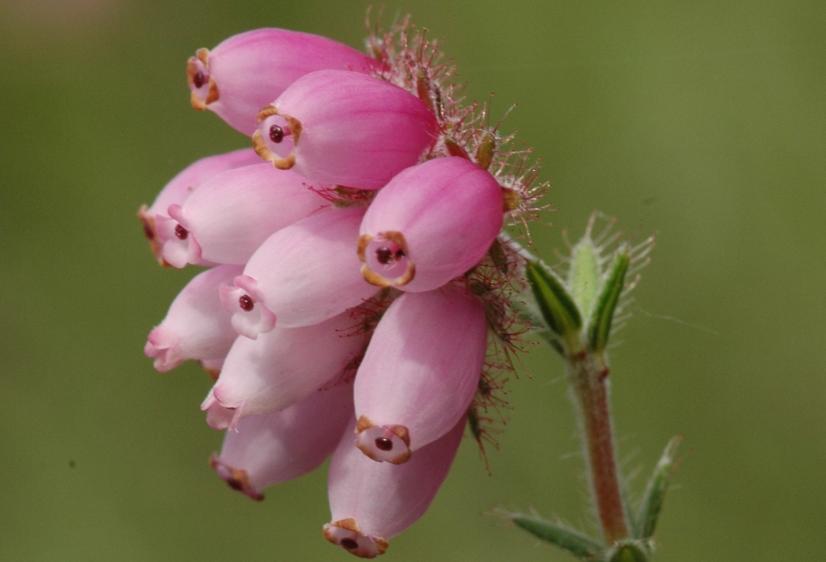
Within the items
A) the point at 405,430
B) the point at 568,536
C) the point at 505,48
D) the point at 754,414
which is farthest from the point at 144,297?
the point at 405,430

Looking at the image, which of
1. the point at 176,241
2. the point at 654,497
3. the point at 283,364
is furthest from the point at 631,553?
the point at 176,241

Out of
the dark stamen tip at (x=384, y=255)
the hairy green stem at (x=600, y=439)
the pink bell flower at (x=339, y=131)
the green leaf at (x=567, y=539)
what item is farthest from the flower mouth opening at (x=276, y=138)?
the green leaf at (x=567, y=539)

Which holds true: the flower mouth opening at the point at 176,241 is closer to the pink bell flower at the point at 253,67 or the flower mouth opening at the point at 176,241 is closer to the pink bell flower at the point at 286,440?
the pink bell flower at the point at 253,67

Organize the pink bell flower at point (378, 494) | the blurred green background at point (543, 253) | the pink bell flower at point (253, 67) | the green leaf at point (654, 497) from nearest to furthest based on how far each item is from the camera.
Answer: the pink bell flower at point (378, 494), the pink bell flower at point (253, 67), the green leaf at point (654, 497), the blurred green background at point (543, 253)

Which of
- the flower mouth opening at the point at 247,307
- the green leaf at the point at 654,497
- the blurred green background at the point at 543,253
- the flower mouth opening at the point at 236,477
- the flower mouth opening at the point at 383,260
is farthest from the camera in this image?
the blurred green background at the point at 543,253

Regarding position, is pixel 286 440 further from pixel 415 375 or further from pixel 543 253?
pixel 543 253

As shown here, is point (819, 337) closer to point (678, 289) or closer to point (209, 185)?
point (678, 289)

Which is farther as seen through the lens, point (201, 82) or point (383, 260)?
point (201, 82)
